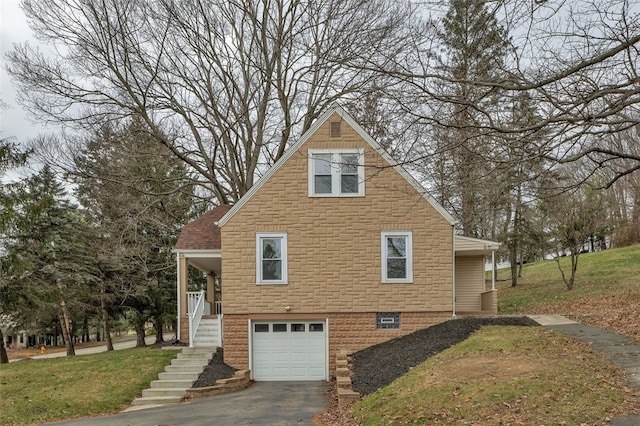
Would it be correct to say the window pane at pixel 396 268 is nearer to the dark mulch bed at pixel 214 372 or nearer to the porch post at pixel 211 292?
the dark mulch bed at pixel 214 372

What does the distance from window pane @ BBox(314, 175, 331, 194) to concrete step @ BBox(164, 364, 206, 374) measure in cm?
611

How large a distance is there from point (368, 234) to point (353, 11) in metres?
8.01

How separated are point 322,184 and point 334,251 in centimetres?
205

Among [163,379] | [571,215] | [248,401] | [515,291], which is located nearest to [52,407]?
[163,379]

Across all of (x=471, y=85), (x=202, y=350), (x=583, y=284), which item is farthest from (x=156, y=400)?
(x=583, y=284)

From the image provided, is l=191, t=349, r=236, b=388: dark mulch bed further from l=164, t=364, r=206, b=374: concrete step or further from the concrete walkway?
the concrete walkway

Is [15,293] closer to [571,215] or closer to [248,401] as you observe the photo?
[248,401]

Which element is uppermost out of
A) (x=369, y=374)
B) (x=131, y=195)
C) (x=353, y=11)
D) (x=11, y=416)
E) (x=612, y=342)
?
(x=353, y=11)

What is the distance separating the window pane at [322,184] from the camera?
696 inches

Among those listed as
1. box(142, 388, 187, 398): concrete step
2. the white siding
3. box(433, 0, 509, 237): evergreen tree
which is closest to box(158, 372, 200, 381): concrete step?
box(142, 388, 187, 398): concrete step

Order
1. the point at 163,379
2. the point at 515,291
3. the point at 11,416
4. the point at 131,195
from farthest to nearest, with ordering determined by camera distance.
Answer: the point at 515,291
the point at 131,195
the point at 163,379
the point at 11,416

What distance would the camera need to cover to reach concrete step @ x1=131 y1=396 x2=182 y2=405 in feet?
47.9

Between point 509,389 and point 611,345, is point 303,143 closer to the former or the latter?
point 611,345

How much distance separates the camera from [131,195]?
24625 millimetres
